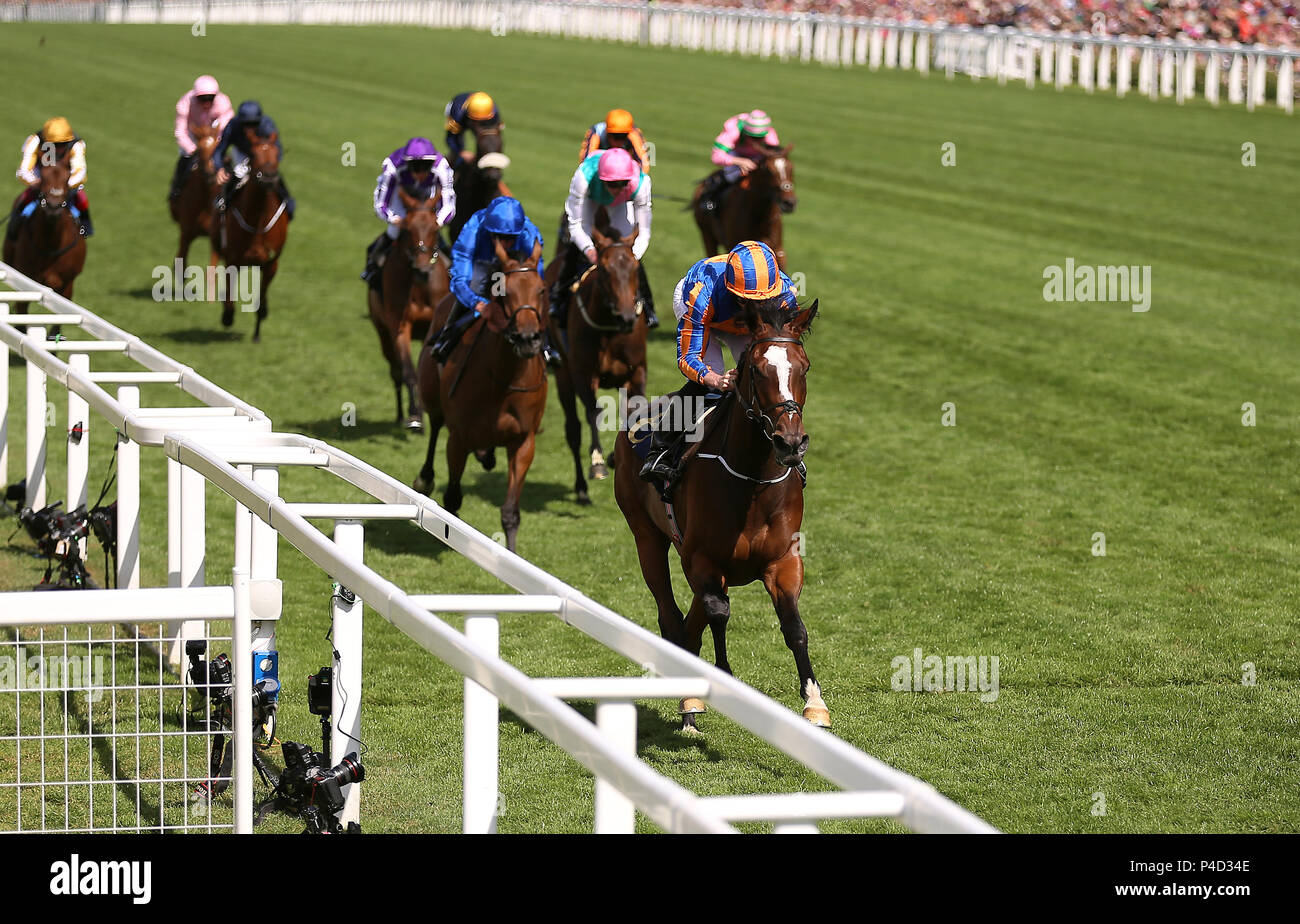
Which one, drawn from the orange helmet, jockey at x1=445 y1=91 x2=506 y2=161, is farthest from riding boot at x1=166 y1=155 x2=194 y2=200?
the orange helmet

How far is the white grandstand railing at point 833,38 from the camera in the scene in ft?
90.1

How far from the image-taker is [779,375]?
5.70m

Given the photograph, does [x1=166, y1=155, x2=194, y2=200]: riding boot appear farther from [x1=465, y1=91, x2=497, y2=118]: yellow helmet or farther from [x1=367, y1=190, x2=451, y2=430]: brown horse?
[x1=367, y1=190, x2=451, y2=430]: brown horse

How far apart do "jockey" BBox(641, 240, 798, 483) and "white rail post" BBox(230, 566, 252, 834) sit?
2614 mm

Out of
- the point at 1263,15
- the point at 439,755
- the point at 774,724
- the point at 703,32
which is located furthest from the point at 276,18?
the point at 774,724

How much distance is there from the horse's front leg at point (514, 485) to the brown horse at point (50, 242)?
6.63m

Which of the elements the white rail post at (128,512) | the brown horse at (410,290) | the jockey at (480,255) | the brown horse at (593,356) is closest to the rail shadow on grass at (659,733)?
the white rail post at (128,512)

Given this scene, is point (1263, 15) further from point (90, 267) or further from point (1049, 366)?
point (90, 267)

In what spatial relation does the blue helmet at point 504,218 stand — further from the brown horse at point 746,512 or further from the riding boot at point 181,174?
the riding boot at point 181,174

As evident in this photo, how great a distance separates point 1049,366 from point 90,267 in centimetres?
1072

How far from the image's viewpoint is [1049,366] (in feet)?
46.6

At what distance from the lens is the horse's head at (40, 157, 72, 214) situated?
13.9m

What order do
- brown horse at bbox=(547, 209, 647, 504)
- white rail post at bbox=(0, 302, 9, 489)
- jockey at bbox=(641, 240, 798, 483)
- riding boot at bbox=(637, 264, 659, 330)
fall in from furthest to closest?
brown horse at bbox=(547, 209, 647, 504), riding boot at bbox=(637, 264, 659, 330), white rail post at bbox=(0, 302, 9, 489), jockey at bbox=(641, 240, 798, 483)
